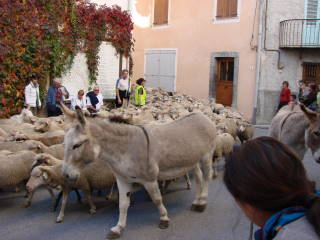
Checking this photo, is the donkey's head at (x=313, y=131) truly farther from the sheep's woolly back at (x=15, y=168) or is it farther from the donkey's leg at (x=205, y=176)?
the sheep's woolly back at (x=15, y=168)

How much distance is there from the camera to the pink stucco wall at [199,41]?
19.5m

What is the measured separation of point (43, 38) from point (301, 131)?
9826 mm

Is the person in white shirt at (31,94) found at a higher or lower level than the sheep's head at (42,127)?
higher

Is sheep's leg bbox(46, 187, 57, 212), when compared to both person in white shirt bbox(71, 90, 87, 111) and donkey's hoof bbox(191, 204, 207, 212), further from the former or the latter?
person in white shirt bbox(71, 90, 87, 111)

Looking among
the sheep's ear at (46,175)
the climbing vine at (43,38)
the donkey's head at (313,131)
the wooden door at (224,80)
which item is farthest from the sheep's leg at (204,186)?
the wooden door at (224,80)

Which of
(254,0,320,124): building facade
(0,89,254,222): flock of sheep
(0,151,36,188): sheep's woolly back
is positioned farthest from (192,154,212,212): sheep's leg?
(254,0,320,124): building facade

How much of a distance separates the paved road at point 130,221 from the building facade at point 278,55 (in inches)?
507

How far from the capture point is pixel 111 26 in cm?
1641

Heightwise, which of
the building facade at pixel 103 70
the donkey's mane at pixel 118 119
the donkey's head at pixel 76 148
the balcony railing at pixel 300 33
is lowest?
the donkey's head at pixel 76 148

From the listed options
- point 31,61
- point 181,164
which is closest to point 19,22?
point 31,61

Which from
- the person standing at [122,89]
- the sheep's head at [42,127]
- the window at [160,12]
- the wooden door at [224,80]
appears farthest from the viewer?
the window at [160,12]

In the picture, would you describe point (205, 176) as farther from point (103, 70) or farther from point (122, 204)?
point (103, 70)

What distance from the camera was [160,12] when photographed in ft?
80.1

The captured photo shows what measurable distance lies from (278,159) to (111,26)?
15.7 meters
